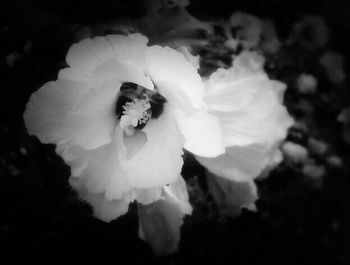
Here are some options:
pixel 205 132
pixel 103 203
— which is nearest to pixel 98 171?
pixel 103 203

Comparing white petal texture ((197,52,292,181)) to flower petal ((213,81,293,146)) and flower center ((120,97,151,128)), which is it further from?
flower center ((120,97,151,128))

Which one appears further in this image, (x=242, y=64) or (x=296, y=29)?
(x=296, y=29)

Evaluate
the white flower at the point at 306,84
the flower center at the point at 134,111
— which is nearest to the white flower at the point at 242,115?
the flower center at the point at 134,111

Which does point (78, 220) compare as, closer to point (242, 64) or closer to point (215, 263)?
point (242, 64)

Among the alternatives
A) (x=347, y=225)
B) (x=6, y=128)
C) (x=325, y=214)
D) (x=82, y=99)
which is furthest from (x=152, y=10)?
(x=347, y=225)

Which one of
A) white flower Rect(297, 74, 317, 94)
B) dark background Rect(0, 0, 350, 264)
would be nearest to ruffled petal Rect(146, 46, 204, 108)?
dark background Rect(0, 0, 350, 264)

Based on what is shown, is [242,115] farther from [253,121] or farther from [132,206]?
[132,206]
